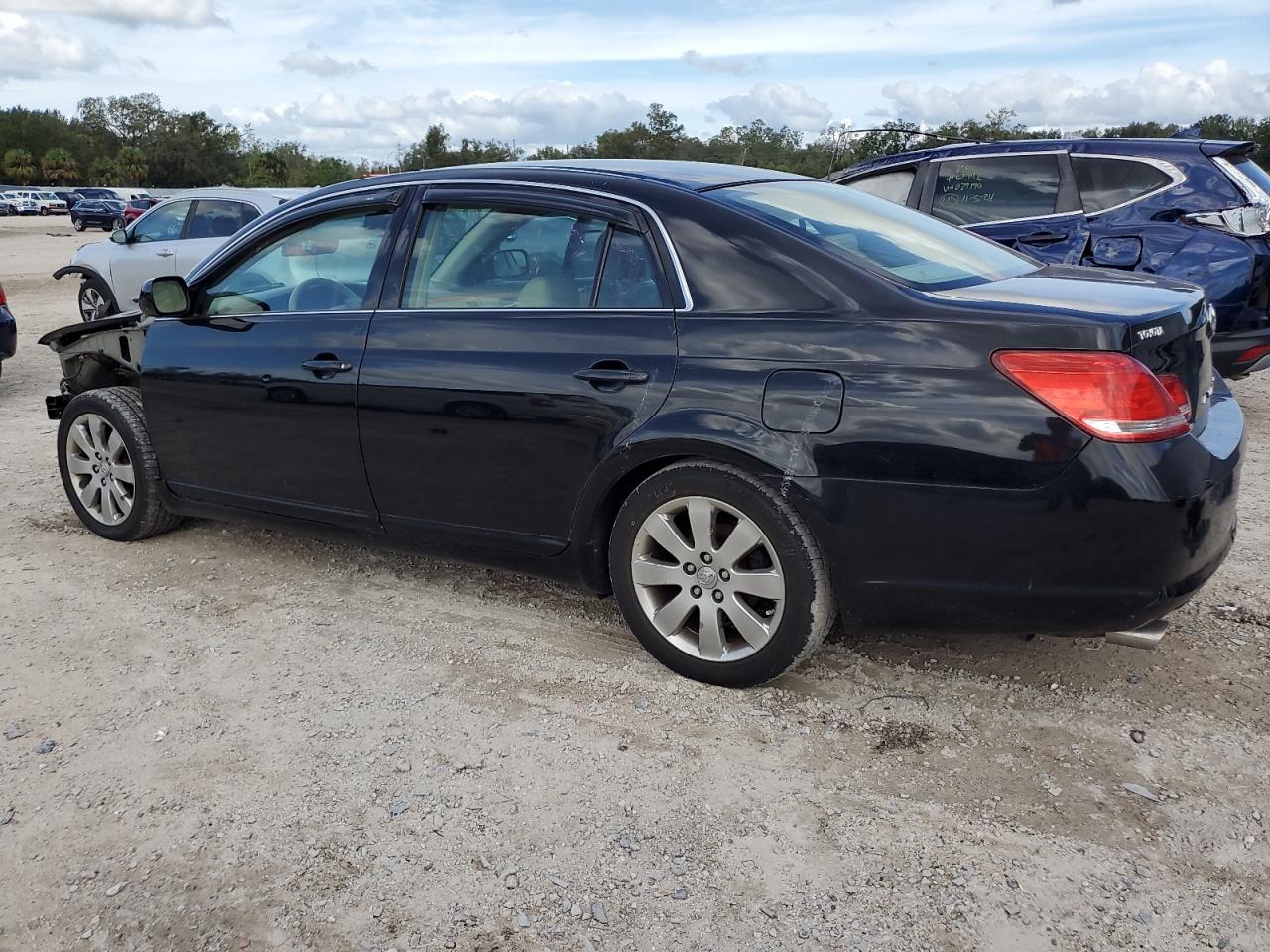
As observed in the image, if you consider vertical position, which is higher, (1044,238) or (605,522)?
(1044,238)

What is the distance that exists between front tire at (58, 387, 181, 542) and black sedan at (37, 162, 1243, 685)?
0.85ft

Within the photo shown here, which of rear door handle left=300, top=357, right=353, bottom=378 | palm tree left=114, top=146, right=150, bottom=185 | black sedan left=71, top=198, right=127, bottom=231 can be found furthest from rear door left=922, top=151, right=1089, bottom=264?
palm tree left=114, top=146, right=150, bottom=185

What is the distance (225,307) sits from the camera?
439 cm

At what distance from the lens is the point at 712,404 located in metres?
3.14

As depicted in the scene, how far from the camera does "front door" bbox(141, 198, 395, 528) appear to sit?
12.9 ft

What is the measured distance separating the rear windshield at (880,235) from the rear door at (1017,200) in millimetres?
3285

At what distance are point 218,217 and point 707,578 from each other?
942cm

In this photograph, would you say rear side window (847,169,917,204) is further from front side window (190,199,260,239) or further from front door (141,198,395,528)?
front side window (190,199,260,239)

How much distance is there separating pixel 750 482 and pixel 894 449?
0.45m

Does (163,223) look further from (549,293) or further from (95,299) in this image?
(549,293)

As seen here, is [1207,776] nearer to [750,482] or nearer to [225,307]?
[750,482]

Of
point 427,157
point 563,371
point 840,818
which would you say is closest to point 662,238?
point 563,371

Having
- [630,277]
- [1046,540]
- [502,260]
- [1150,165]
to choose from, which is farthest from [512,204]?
[1150,165]

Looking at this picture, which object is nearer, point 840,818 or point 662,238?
point 840,818
